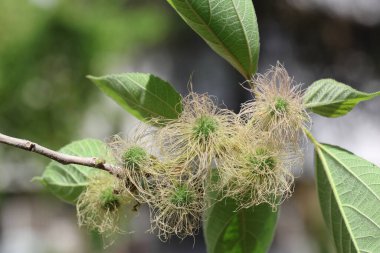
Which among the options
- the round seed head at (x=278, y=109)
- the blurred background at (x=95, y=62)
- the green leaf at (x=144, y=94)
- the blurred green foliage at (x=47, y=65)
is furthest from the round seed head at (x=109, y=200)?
the blurred green foliage at (x=47, y=65)

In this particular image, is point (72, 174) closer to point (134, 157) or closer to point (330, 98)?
point (134, 157)

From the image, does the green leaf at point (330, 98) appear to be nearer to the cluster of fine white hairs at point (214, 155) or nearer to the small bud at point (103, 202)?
the cluster of fine white hairs at point (214, 155)

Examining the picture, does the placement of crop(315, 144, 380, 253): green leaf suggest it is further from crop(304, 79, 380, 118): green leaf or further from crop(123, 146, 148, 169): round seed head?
crop(123, 146, 148, 169): round seed head

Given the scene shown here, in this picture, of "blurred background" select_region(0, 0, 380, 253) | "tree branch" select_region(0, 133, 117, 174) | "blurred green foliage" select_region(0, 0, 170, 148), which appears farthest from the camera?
"blurred green foliage" select_region(0, 0, 170, 148)

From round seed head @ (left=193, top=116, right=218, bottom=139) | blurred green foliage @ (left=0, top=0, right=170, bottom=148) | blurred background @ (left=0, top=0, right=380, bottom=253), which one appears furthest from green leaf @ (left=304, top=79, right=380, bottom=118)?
blurred green foliage @ (left=0, top=0, right=170, bottom=148)

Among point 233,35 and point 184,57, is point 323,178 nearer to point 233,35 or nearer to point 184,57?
point 233,35
